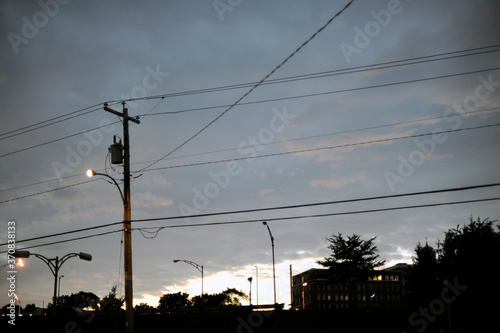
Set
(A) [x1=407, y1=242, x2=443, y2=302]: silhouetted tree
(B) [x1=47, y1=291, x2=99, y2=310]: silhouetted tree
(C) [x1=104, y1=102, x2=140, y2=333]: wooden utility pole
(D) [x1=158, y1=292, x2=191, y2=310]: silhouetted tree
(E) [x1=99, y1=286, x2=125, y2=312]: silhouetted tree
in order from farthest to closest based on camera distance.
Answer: (D) [x1=158, y1=292, x2=191, y2=310]: silhouetted tree, (B) [x1=47, y1=291, x2=99, y2=310]: silhouetted tree, (E) [x1=99, y1=286, x2=125, y2=312]: silhouetted tree, (A) [x1=407, y1=242, x2=443, y2=302]: silhouetted tree, (C) [x1=104, y1=102, x2=140, y2=333]: wooden utility pole

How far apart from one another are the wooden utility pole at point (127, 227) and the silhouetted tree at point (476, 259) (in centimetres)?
3944

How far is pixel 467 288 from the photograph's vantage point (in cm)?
4669

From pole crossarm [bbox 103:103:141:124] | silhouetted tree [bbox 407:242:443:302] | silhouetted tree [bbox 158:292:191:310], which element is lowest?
silhouetted tree [bbox 158:292:191:310]

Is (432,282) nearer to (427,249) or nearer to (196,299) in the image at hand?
(427,249)

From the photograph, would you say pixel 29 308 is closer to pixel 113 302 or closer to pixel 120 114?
pixel 113 302

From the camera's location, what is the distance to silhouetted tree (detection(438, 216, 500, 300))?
45.4 meters

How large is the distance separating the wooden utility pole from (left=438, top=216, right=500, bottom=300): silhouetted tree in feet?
129

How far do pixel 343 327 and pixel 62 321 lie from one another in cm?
2452

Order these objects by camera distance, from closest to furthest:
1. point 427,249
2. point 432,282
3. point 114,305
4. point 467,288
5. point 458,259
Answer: point 467,288 → point 458,259 → point 432,282 → point 427,249 → point 114,305

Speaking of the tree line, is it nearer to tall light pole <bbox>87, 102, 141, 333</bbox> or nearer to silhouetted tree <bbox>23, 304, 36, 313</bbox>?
tall light pole <bbox>87, 102, 141, 333</bbox>

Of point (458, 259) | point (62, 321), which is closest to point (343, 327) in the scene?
point (62, 321)

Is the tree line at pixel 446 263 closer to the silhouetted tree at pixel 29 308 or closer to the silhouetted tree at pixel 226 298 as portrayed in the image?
the silhouetted tree at pixel 226 298

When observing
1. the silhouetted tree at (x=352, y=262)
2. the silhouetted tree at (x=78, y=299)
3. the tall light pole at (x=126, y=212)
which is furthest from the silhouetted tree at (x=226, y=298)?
the tall light pole at (x=126, y=212)

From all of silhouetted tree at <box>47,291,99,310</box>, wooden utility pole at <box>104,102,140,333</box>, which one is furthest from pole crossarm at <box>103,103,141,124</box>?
silhouetted tree at <box>47,291,99,310</box>
